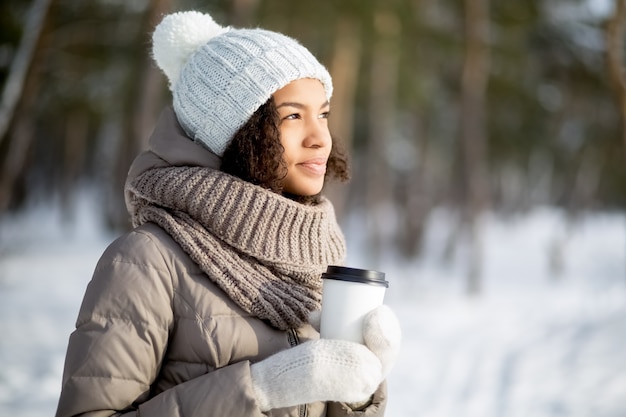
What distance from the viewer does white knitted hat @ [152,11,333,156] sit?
193 centimetres

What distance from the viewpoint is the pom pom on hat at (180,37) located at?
83.2 inches

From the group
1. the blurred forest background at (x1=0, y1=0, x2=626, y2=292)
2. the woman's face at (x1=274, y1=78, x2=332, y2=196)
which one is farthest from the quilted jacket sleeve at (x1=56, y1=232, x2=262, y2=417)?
the blurred forest background at (x1=0, y1=0, x2=626, y2=292)

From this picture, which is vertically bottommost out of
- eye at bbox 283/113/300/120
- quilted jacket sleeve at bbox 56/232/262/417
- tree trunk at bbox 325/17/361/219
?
quilted jacket sleeve at bbox 56/232/262/417

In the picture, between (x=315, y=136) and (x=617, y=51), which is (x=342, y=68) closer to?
(x=617, y=51)

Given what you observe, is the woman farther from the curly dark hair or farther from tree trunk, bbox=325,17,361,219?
tree trunk, bbox=325,17,361,219

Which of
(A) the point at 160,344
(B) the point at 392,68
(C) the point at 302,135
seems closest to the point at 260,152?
(C) the point at 302,135

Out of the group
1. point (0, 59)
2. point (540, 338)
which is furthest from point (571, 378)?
point (0, 59)

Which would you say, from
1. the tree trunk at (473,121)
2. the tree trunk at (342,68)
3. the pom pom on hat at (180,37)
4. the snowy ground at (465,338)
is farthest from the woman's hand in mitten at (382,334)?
the tree trunk at (473,121)

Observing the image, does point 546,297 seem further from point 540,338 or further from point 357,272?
point 357,272

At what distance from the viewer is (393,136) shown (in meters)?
25.5

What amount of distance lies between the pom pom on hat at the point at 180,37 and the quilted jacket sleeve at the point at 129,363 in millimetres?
783

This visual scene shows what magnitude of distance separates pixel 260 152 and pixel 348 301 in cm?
52

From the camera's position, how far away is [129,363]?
1604 millimetres

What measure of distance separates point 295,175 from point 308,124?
161 mm
